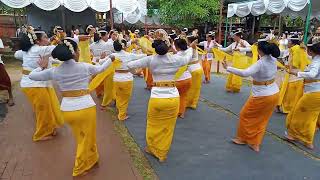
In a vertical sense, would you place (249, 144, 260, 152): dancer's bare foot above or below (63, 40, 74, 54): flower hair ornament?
below

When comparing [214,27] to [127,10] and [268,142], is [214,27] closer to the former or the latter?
[127,10]

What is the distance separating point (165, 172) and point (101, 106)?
3651 mm

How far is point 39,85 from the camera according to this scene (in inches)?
205

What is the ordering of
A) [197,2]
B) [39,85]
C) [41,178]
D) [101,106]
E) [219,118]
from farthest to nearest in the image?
1. [197,2]
2. [101,106]
3. [219,118]
4. [39,85]
5. [41,178]

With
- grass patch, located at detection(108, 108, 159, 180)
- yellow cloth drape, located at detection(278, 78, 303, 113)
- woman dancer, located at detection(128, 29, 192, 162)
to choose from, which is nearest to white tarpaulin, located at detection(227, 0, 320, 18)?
yellow cloth drape, located at detection(278, 78, 303, 113)

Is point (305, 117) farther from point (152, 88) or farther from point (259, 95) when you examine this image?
point (152, 88)

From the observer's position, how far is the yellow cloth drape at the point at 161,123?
14.5ft

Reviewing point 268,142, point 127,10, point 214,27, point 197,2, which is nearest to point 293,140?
point 268,142

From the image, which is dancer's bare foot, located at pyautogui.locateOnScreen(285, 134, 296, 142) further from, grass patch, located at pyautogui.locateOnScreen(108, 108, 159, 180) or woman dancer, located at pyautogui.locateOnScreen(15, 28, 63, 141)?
woman dancer, located at pyautogui.locateOnScreen(15, 28, 63, 141)

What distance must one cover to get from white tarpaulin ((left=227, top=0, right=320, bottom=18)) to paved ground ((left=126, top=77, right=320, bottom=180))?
265 inches

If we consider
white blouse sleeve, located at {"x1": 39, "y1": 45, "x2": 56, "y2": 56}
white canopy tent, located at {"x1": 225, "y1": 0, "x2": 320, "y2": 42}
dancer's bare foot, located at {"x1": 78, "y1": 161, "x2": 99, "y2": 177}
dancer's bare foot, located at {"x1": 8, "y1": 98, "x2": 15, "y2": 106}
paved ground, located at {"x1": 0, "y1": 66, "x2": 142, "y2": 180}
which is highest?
white canopy tent, located at {"x1": 225, "y1": 0, "x2": 320, "y2": 42}

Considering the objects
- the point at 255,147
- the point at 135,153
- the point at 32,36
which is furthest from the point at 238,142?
the point at 32,36

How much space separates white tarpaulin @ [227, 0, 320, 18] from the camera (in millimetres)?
12281

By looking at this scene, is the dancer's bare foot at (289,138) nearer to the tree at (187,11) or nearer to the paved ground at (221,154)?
the paved ground at (221,154)
